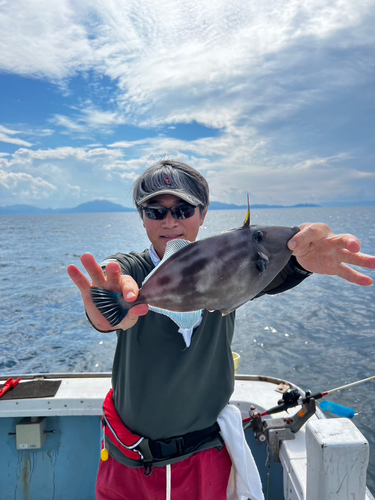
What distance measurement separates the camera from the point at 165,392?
256cm

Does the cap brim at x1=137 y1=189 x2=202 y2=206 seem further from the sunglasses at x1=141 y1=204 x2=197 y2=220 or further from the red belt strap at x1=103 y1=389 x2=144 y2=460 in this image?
the red belt strap at x1=103 y1=389 x2=144 y2=460

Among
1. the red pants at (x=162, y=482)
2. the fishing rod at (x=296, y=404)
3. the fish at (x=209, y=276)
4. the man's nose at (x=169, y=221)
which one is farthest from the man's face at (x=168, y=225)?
the fishing rod at (x=296, y=404)

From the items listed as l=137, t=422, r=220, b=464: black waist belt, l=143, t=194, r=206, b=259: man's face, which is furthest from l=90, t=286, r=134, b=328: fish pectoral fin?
l=137, t=422, r=220, b=464: black waist belt

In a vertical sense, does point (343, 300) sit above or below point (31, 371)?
above

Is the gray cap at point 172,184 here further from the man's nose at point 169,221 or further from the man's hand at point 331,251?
the man's hand at point 331,251

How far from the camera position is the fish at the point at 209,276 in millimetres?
1968

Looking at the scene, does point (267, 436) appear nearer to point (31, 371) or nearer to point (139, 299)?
point (139, 299)

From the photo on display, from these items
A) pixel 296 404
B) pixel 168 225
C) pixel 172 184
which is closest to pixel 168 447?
pixel 168 225

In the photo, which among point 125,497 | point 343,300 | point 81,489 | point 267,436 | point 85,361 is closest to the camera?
point 125,497

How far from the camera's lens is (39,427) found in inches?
164

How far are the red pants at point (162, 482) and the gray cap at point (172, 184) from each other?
191 cm

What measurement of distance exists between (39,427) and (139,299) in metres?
3.10

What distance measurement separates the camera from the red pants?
2.61 m

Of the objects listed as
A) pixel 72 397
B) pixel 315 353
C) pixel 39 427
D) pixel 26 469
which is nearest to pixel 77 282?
pixel 72 397
